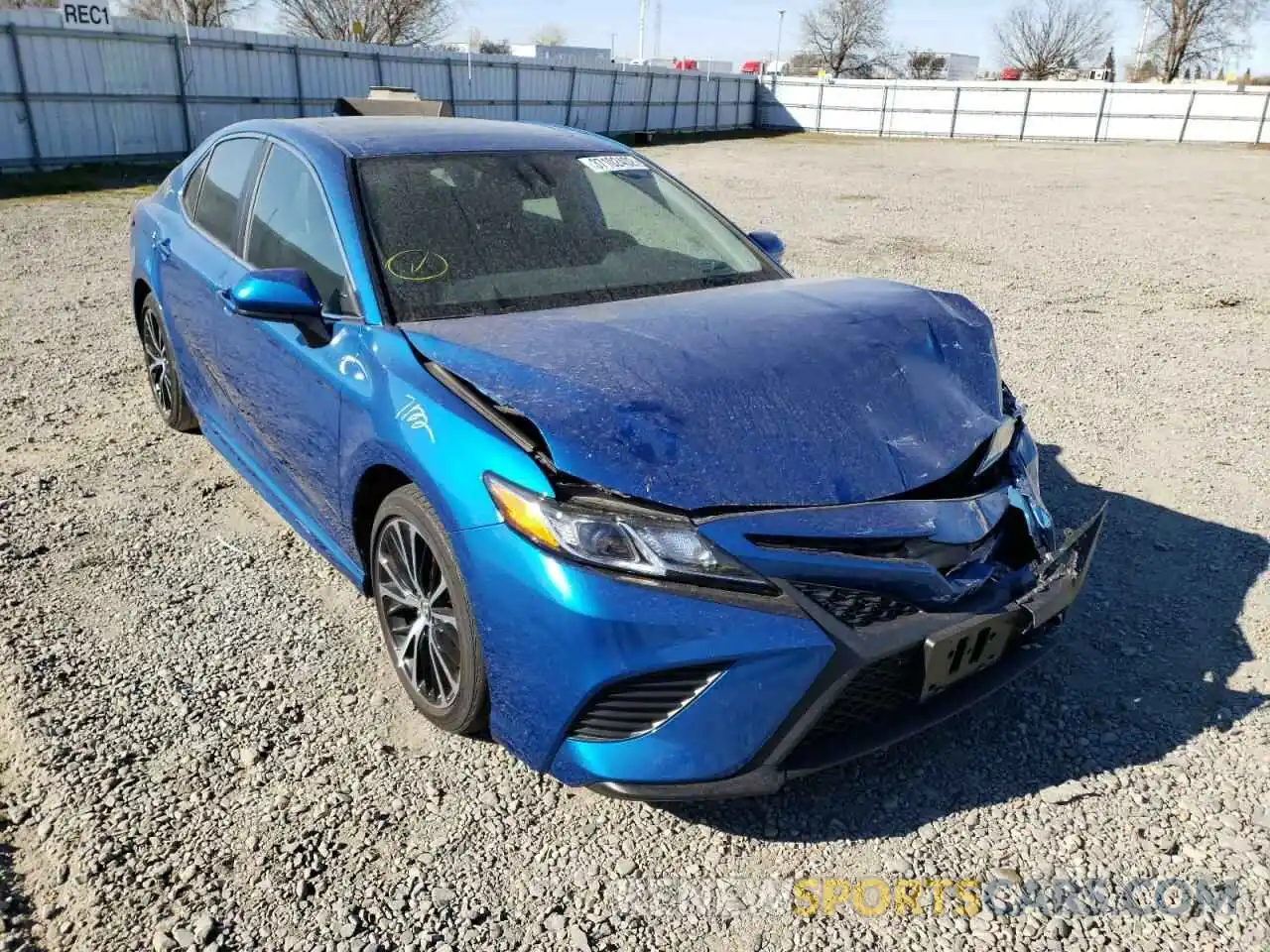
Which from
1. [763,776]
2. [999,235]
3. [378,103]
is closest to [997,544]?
[763,776]

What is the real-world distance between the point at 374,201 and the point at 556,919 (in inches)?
85.9

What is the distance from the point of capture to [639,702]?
210 centimetres

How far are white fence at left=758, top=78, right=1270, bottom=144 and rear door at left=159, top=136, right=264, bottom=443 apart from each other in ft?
116

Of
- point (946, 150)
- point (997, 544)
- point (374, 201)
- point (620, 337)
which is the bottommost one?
point (946, 150)

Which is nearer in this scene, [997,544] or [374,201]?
[997,544]

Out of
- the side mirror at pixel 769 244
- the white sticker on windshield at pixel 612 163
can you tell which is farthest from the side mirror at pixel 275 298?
the side mirror at pixel 769 244

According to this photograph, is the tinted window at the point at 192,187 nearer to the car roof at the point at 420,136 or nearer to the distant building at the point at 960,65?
the car roof at the point at 420,136

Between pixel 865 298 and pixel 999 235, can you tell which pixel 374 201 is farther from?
pixel 999 235

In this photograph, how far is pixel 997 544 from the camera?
7.91 ft

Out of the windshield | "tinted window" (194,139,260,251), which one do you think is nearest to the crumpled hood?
the windshield

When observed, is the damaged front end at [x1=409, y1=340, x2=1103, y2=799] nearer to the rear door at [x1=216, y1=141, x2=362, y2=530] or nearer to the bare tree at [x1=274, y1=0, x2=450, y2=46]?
the rear door at [x1=216, y1=141, x2=362, y2=530]

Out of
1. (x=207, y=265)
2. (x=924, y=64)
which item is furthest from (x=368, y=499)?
(x=924, y=64)

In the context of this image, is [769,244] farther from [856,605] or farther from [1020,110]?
[1020,110]

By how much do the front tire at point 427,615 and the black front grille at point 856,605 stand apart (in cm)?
82
